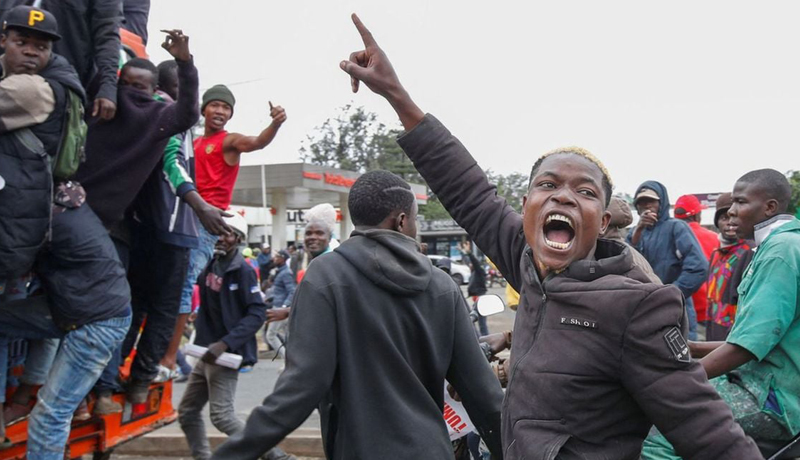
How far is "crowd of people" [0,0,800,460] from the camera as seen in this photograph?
1.93m

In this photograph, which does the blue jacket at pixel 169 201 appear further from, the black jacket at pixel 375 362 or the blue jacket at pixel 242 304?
the black jacket at pixel 375 362

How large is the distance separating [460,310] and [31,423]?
2.48 meters

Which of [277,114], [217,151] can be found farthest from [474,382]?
[217,151]

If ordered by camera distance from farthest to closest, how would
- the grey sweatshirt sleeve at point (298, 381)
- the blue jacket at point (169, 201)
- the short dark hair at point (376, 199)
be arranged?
the blue jacket at point (169, 201) < the short dark hair at point (376, 199) < the grey sweatshirt sleeve at point (298, 381)

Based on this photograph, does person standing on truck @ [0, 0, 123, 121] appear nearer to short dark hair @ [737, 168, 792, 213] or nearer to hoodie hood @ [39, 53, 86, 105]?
hoodie hood @ [39, 53, 86, 105]

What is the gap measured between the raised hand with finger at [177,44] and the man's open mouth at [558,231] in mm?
2647

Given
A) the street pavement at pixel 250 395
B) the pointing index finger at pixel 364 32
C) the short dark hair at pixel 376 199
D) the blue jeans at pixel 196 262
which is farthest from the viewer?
the street pavement at pixel 250 395

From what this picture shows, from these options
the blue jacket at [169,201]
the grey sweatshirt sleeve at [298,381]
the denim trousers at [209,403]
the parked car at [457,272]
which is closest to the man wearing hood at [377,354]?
the grey sweatshirt sleeve at [298,381]

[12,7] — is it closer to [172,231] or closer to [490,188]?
[172,231]

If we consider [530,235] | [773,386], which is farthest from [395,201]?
[773,386]

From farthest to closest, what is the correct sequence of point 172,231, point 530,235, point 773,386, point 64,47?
1. point 172,231
2. point 64,47
3. point 773,386
4. point 530,235

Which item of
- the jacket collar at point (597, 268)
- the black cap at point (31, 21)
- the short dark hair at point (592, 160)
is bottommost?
the jacket collar at point (597, 268)

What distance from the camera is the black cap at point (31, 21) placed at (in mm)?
3680

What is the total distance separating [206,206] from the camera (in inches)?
177
